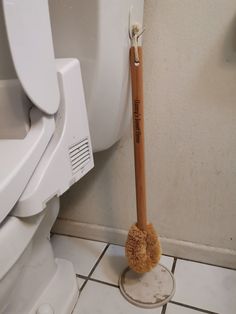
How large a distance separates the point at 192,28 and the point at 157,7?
0.35 ft

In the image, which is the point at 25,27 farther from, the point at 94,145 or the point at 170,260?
the point at 170,260

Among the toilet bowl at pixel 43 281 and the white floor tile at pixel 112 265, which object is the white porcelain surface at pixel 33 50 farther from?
the white floor tile at pixel 112 265

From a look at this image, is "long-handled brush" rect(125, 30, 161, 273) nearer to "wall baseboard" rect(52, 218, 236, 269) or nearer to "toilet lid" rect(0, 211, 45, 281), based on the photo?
"wall baseboard" rect(52, 218, 236, 269)

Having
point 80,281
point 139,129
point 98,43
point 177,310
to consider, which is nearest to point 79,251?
point 80,281

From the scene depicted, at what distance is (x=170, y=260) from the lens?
89cm

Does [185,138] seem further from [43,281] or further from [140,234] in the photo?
[43,281]

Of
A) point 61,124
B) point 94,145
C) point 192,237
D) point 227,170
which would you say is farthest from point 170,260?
point 61,124

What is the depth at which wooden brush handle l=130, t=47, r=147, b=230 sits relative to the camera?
600 mm

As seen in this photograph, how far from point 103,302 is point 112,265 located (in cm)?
14

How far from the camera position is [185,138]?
0.74 metres

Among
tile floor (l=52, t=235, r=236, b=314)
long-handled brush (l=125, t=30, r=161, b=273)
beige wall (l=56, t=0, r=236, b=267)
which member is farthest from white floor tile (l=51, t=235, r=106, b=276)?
long-handled brush (l=125, t=30, r=161, b=273)

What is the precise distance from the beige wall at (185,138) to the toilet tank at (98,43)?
0.35ft

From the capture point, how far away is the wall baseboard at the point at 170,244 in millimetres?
833

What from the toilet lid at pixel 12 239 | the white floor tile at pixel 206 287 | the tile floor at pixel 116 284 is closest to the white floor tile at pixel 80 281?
the tile floor at pixel 116 284
